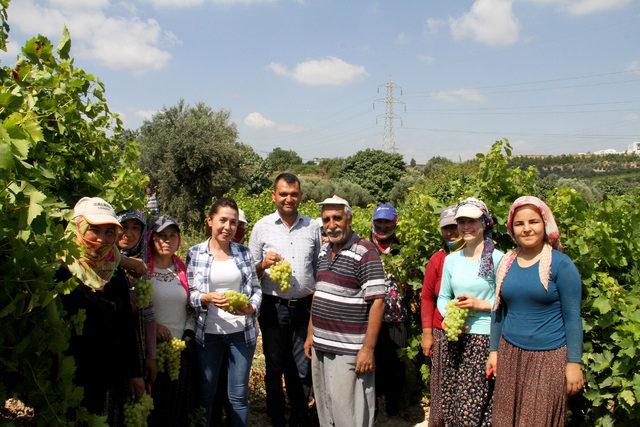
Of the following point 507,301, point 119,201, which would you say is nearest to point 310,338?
point 507,301

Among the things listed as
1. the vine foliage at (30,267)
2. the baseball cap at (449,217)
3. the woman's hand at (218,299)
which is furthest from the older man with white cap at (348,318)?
the vine foliage at (30,267)

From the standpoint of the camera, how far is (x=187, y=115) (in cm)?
A: 2678

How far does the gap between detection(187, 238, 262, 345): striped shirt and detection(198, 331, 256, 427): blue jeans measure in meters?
0.07

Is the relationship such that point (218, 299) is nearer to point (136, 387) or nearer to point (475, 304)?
point (136, 387)

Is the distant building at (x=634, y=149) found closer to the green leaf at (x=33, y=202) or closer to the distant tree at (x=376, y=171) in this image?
the distant tree at (x=376, y=171)

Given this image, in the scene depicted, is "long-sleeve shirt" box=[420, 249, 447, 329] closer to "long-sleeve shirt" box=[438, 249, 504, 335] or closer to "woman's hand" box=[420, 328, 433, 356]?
"woman's hand" box=[420, 328, 433, 356]

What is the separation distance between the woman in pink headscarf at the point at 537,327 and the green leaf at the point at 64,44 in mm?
2768

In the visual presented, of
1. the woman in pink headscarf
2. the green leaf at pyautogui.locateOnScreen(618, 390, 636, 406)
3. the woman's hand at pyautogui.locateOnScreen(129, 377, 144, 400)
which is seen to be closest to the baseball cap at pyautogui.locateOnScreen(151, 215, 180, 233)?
the woman's hand at pyautogui.locateOnScreen(129, 377, 144, 400)

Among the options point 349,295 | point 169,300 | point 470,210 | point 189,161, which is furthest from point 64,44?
point 189,161

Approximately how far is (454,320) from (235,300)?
1.47 m

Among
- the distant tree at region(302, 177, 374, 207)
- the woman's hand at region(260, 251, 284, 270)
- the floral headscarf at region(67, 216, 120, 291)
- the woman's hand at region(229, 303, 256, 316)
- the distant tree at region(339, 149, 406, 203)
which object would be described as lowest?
the woman's hand at region(229, 303, 256, 316)

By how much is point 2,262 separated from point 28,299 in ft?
0.63

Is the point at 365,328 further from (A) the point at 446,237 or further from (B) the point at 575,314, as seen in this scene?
(B) the point at 575,314

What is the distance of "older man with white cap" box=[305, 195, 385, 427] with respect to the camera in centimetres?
337
